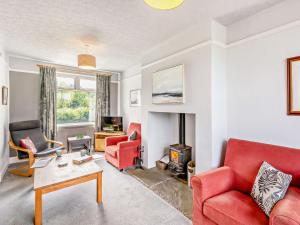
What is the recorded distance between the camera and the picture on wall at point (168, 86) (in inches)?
103

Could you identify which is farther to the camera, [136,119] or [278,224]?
[136,119]

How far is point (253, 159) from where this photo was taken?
1.85 metres

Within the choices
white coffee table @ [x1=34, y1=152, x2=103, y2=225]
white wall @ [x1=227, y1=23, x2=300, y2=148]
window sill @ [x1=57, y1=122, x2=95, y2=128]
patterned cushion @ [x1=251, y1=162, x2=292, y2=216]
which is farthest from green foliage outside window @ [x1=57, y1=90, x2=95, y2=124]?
patterned cushion @ [x1=251, y1=162, x2=292, y2=216]

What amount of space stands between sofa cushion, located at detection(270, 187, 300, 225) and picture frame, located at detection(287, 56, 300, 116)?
3.04 feet

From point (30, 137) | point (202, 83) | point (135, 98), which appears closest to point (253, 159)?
point (202, 83)

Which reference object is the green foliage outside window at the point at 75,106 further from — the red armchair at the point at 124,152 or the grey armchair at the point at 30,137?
the red armchair at the point at 124,152

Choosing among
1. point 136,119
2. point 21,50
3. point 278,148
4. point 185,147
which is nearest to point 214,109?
point 278,148

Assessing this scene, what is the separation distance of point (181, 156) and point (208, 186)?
1263mm

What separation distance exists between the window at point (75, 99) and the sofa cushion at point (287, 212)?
190 inches

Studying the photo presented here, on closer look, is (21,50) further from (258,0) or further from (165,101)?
(258,0)

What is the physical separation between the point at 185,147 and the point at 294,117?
1684 millimetres

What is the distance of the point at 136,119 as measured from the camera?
4.68 metres

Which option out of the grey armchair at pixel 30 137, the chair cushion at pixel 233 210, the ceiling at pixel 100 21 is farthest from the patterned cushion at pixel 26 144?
the chair cushion at pixel 233 210

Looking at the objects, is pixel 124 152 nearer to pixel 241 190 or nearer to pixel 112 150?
pixel 112 150
